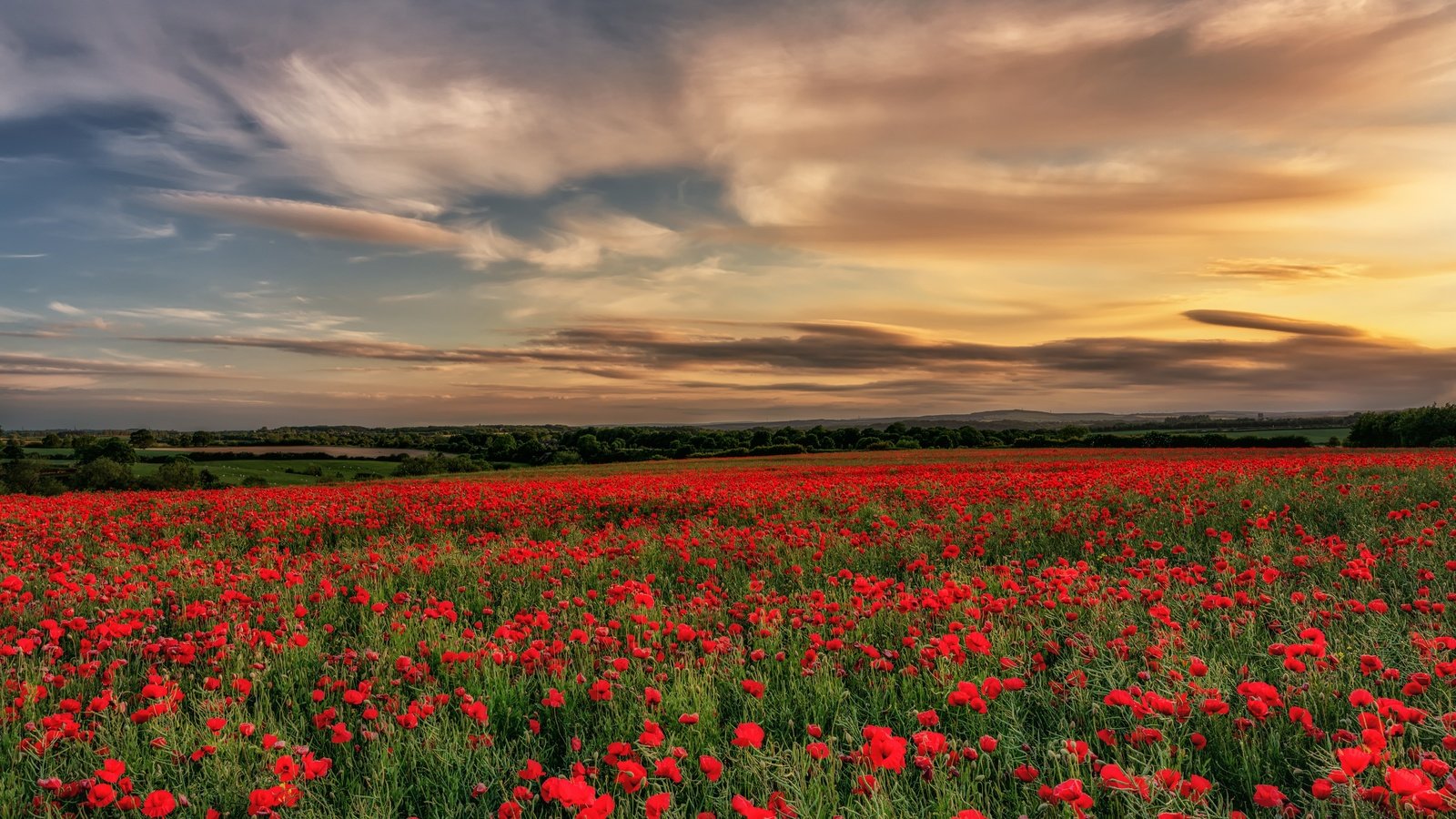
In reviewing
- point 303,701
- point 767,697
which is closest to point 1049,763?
point 767,697

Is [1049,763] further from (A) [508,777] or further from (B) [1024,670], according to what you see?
(A) [508,777]

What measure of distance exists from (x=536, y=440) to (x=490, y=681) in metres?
84.4

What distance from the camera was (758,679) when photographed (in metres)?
5.19

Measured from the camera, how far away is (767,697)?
5000 millimetres

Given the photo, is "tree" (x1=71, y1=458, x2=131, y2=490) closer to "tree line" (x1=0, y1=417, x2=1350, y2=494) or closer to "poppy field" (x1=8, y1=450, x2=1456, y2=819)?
"tree line" (x1=0, y1=417, x2=1350, y2=494)

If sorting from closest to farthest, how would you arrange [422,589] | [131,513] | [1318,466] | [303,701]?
[303,701] < [422,589] < [131,513] < [1318,466]

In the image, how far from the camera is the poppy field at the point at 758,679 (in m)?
3.68

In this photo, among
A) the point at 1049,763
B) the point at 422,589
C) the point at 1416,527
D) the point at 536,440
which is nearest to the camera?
the point at 1049,763

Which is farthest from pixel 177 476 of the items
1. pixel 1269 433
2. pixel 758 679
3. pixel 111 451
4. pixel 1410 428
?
pixel 1269 433

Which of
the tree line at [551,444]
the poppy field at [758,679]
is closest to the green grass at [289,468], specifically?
the tree line at [551,444]

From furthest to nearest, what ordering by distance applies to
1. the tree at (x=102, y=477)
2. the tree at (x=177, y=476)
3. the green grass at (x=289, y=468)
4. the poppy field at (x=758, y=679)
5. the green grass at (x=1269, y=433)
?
the green grass at (x=1269, y=433) → the green grass at (x=289, y=468) → the tree at (x=102, y=477) → the tree at (x=177, y=476) → the poppy field at (x=758, y=679)

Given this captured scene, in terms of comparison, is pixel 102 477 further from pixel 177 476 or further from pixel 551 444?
pixel 551 444

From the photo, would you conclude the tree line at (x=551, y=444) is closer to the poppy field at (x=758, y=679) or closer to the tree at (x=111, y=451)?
the tree at (x=111, y=451)

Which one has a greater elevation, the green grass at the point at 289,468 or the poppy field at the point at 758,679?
the poppy field at the point at 758,679
